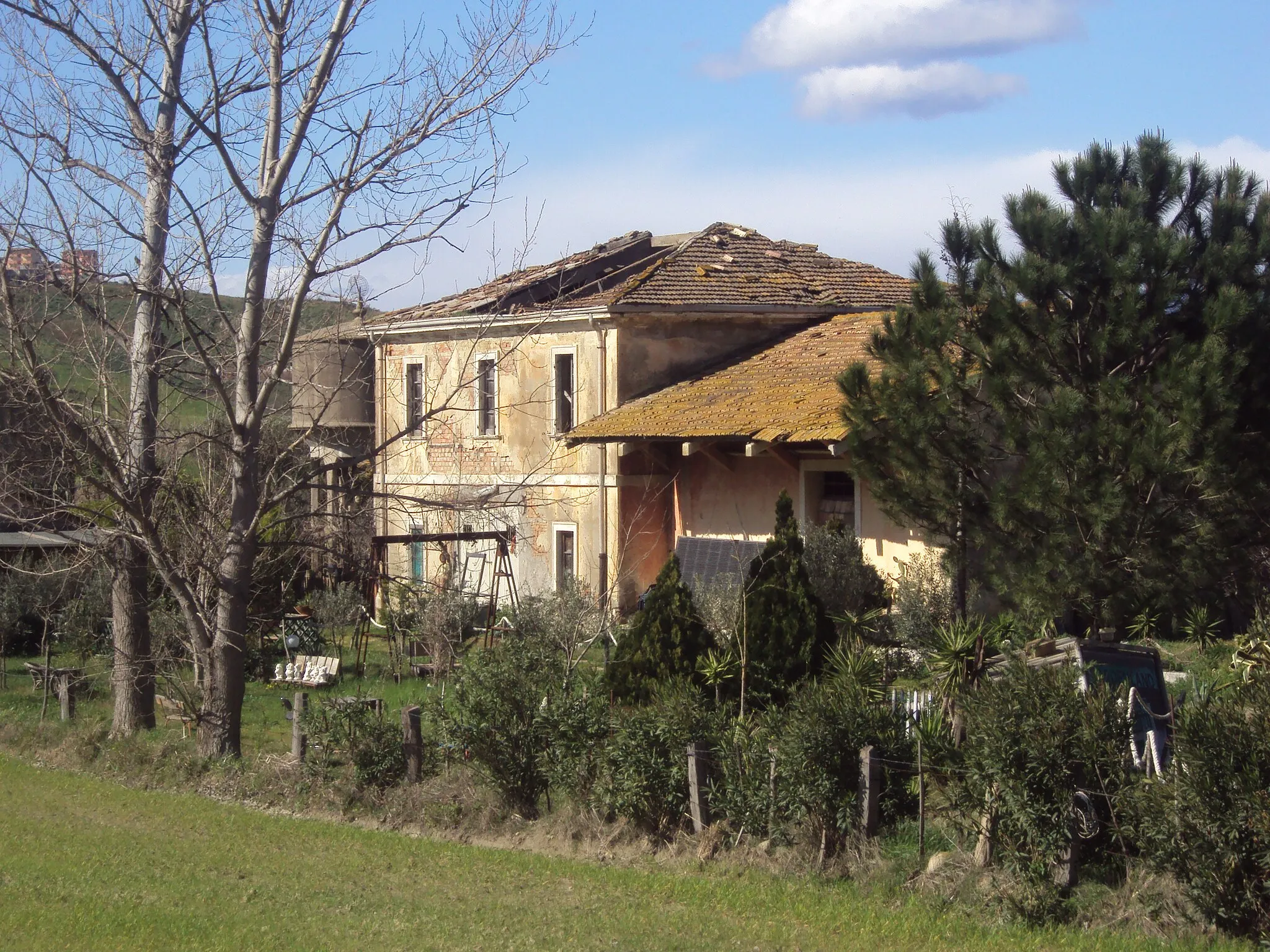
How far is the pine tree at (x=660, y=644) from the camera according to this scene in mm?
10852

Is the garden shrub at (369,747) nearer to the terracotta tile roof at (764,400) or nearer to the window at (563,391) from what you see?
the terracotta tile roof at (764,400)

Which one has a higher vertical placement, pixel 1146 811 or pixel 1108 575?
pixel 1108 575

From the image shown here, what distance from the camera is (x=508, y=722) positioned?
9.65m

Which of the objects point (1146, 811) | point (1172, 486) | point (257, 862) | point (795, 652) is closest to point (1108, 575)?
point (1172, 486)

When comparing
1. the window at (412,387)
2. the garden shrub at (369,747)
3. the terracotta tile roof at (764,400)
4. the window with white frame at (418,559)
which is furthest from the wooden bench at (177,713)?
the window at (412,387)

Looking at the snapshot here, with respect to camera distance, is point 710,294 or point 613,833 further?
point 710,294

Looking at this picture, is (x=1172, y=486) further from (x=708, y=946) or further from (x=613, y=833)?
(x=708, y=946)

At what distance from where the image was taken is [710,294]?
70.1ft

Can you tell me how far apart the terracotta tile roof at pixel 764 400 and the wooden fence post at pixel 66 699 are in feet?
25.4

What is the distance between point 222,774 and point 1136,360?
29.6ft

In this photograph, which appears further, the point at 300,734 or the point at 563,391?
the point at 563,391

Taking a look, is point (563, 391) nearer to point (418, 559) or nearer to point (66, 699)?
point (418, 559)

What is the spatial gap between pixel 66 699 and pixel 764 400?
32.1 ft

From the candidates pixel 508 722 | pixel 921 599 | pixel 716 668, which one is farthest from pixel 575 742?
pixel 921 599
